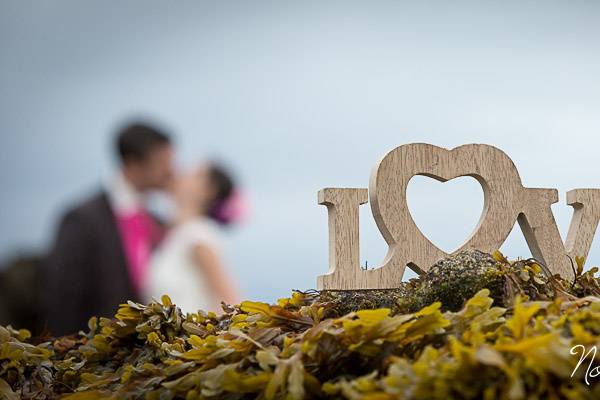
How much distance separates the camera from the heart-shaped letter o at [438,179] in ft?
9.25

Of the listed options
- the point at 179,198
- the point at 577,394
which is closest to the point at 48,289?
the point at 179,198

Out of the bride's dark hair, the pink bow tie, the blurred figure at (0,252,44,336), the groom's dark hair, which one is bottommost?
Result: the blurred figure at (0,252,44,336)

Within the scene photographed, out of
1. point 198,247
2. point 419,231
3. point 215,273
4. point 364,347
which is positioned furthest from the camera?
point 198,247

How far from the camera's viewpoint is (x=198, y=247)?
270 inches

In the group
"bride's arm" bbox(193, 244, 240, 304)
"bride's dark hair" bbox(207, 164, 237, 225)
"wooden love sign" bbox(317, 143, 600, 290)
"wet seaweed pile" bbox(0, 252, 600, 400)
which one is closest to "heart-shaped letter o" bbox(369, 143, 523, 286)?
"wooden love sign" bbox(317, 143, 600, 290)

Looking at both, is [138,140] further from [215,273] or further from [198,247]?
[215,273]

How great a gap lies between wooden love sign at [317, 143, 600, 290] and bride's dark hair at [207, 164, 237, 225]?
4.22 metres

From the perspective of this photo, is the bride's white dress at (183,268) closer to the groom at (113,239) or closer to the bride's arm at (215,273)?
the bride's arm at (215,273)

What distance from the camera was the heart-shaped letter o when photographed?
2820mm

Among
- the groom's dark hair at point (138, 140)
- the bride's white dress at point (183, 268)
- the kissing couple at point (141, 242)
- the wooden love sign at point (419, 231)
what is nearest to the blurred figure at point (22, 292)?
the kissing couple at point (141, 242)

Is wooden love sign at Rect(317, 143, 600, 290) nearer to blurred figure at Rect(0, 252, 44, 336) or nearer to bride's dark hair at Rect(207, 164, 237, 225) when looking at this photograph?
bride's dark hair at Rect(207, 164, 237, 225)

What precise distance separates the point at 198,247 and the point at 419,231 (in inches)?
166

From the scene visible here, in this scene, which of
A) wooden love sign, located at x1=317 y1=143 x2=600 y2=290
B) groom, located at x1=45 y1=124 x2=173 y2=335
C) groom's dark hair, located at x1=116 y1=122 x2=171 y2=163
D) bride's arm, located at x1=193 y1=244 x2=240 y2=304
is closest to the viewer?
wooden love sign, located at x1=317 y1=143 x2=600 y2=290

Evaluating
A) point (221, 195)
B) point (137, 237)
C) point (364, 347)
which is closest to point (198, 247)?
point (221, 195)
